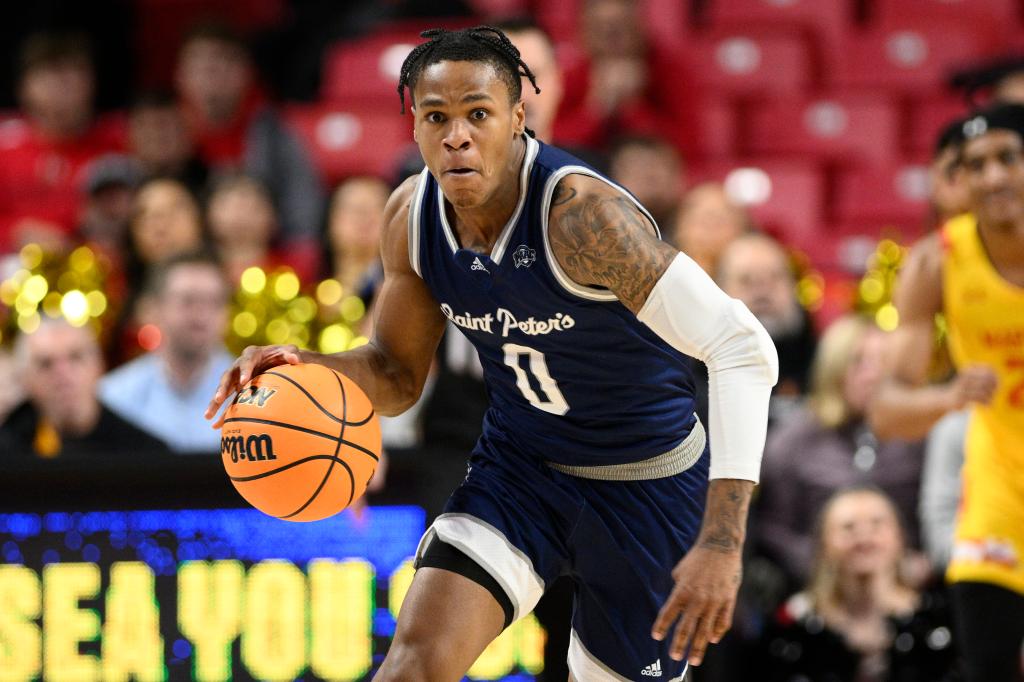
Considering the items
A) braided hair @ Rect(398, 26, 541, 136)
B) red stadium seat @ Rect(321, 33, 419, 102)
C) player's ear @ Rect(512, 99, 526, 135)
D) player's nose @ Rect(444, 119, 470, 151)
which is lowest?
player's nose @ Rect(444, 119, 470, 151)

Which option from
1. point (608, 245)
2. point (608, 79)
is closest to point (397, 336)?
point (608, 245)

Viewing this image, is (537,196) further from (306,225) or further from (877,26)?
(877,26)

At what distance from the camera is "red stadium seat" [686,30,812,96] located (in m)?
9.24

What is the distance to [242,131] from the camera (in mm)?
9078

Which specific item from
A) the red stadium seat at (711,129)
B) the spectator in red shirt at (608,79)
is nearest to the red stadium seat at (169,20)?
the spectator in red shirt at (608,79)

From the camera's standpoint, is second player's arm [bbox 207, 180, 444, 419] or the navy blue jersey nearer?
the navy blue jersey

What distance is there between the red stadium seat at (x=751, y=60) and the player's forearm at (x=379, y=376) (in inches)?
214

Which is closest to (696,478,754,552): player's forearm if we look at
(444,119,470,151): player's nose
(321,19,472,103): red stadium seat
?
(444,119,470,151): player's nose

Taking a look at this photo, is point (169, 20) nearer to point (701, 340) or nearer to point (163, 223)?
point (163, 223)

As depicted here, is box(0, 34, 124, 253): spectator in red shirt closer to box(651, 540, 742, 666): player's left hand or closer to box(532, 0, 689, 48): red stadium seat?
box(532, 0, 689, 48): red stadium seat

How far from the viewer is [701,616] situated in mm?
3363

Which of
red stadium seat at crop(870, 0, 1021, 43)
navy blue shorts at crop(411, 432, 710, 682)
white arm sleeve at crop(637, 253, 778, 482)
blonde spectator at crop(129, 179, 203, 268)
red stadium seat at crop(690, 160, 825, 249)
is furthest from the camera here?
red stadium seat at crop(870, 0, 1021, 43)

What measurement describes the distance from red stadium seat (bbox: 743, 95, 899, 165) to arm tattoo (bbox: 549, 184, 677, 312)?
590 centimetres

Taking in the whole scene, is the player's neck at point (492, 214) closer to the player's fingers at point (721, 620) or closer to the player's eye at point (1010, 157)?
the player's fingers at point (721, 620)
